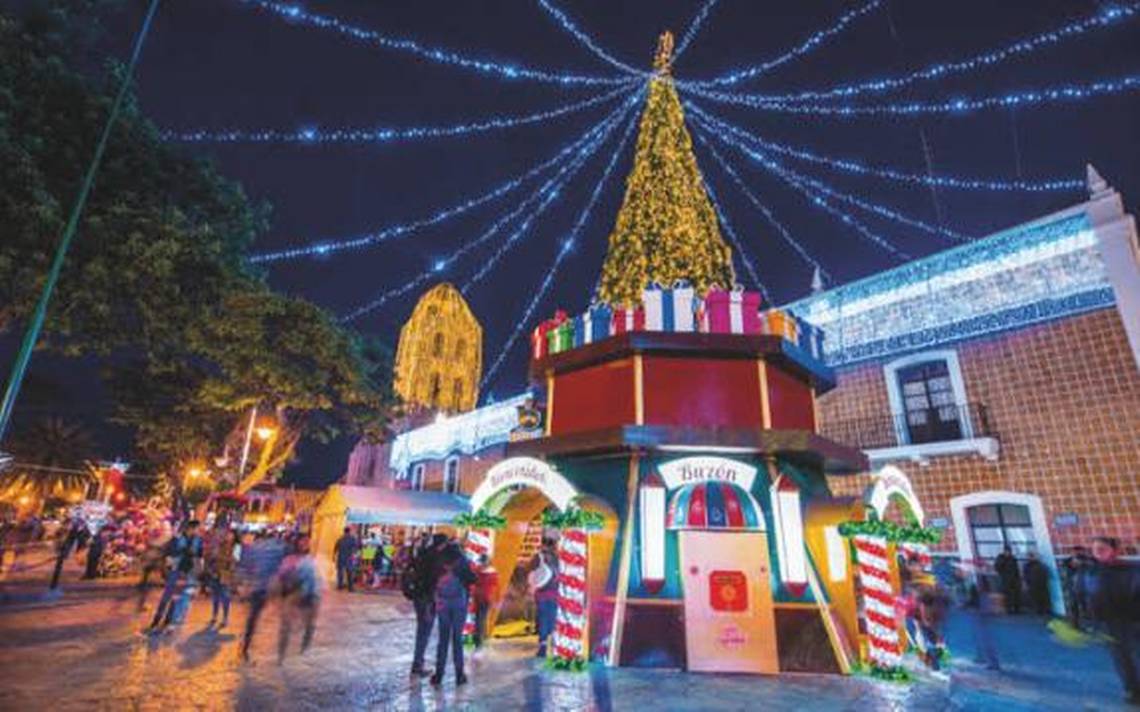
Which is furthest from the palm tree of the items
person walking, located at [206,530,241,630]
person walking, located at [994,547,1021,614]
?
person walking, located at [994,547,1021,614]

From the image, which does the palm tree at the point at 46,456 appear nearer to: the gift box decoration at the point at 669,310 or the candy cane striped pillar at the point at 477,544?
the candy cane striped pillar at the point at 477,544

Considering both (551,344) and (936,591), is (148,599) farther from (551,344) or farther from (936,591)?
(936,591)

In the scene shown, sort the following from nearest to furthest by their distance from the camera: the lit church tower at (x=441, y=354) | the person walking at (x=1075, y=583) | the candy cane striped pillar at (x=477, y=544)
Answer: the candy cane striped pillar at (x=477, y=544) < the person walking at (x=1075, y=583) < the lit church tower at (x=441, y=354)

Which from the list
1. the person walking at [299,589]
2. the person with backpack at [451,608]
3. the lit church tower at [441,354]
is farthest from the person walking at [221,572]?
the lit church tower at [441,354]

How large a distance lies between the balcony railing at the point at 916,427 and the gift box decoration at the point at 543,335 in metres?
9.87

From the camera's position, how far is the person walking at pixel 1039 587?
12.5m

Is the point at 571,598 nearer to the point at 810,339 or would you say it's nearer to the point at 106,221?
the point at 810,339

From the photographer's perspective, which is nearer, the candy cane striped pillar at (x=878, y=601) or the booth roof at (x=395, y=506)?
the candy cane striped pillar at (x=878, y=601)

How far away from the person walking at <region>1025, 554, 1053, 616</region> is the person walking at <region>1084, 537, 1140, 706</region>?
293 inches

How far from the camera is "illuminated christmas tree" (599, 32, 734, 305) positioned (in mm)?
10195

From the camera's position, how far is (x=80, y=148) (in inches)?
385

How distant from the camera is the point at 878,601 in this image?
7406mm

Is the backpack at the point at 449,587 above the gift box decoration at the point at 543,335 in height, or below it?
below

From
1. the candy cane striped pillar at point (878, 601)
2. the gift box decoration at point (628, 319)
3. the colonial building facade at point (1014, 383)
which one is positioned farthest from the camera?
the colonial building facade at point (1014, 383)
